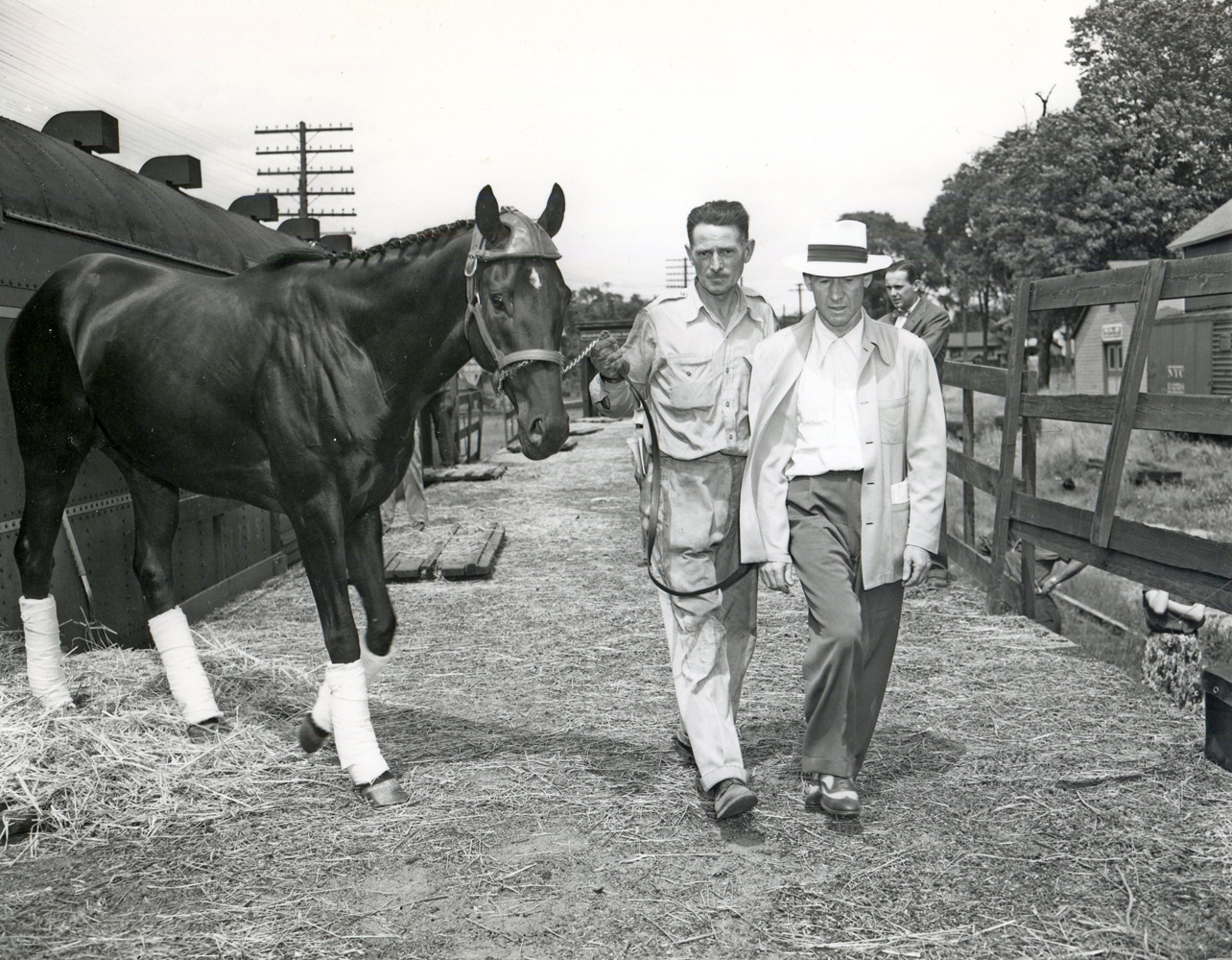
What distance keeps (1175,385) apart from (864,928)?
28662 millimetres

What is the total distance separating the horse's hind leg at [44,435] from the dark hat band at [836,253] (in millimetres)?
3338

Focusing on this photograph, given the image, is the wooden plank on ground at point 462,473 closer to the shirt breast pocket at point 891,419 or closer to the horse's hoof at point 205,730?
the horse's hoof at point 205,730

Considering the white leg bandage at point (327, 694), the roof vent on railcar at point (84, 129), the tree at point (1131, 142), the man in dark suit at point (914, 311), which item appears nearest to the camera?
the white leg bandage at point (327, 694)

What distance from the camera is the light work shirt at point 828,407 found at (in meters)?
3.56

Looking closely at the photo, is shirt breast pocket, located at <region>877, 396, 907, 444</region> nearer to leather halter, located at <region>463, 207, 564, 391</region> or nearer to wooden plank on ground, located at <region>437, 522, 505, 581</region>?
leather halter, located at <region>463, 207, 564, 391</region>

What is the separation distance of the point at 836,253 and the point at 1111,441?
204cm

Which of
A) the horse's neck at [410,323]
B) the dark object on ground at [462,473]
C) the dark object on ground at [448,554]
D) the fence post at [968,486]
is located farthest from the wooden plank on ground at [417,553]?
the dark object on ground at [462,473]

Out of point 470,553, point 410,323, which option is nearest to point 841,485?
point 410,323

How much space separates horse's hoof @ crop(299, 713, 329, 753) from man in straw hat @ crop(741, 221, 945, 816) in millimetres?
1908

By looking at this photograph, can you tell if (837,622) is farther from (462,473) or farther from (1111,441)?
(462,473)

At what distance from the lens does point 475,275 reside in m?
3.71

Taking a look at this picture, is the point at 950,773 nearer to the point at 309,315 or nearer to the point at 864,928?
the point at 864,928

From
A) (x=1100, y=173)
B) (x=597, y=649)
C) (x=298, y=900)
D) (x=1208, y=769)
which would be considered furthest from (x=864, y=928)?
(x=1100, y=173)

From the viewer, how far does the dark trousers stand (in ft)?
11.4
